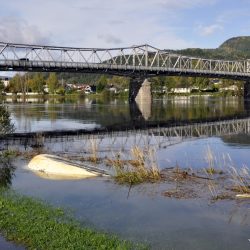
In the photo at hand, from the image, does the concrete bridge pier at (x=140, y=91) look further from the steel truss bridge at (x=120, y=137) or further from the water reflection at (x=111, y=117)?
the steel truss bridge at (x=120, y=137)

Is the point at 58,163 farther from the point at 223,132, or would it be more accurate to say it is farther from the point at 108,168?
the point at 223,132

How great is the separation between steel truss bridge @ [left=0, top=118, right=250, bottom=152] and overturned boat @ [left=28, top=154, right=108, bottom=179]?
914cm

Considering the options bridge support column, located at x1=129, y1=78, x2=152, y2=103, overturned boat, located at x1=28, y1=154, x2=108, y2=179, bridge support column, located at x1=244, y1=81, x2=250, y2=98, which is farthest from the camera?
bridge support column, located at x1=244, y1=81, x2=250, y2=98

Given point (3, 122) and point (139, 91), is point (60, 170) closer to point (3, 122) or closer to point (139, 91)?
point (3, 122)

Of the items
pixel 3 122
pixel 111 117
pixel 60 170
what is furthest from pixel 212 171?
pixel 111 117

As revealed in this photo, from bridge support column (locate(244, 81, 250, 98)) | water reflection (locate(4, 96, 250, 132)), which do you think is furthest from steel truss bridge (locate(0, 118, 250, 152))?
bridge support column (locate(244, 81, 250, 98))

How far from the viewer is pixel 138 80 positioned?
164000 mm

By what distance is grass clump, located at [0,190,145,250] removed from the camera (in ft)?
43.5

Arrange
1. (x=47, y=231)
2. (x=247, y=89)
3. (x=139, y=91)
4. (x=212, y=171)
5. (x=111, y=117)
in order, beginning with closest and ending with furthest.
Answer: (x=47, y=231) → (x=212, y=171) → (x=111, y=117) → (x=139, y=91) → (x=247, y=89)

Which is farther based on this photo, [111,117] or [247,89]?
[247,89]

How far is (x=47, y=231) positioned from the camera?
1413 centimetres

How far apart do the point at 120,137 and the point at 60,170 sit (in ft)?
72.3

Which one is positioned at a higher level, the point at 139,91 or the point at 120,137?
the point at 139,91

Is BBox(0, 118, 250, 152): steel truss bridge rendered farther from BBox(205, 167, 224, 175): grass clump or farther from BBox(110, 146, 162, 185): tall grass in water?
BBox(205, 167, 224, 175): grass clump
